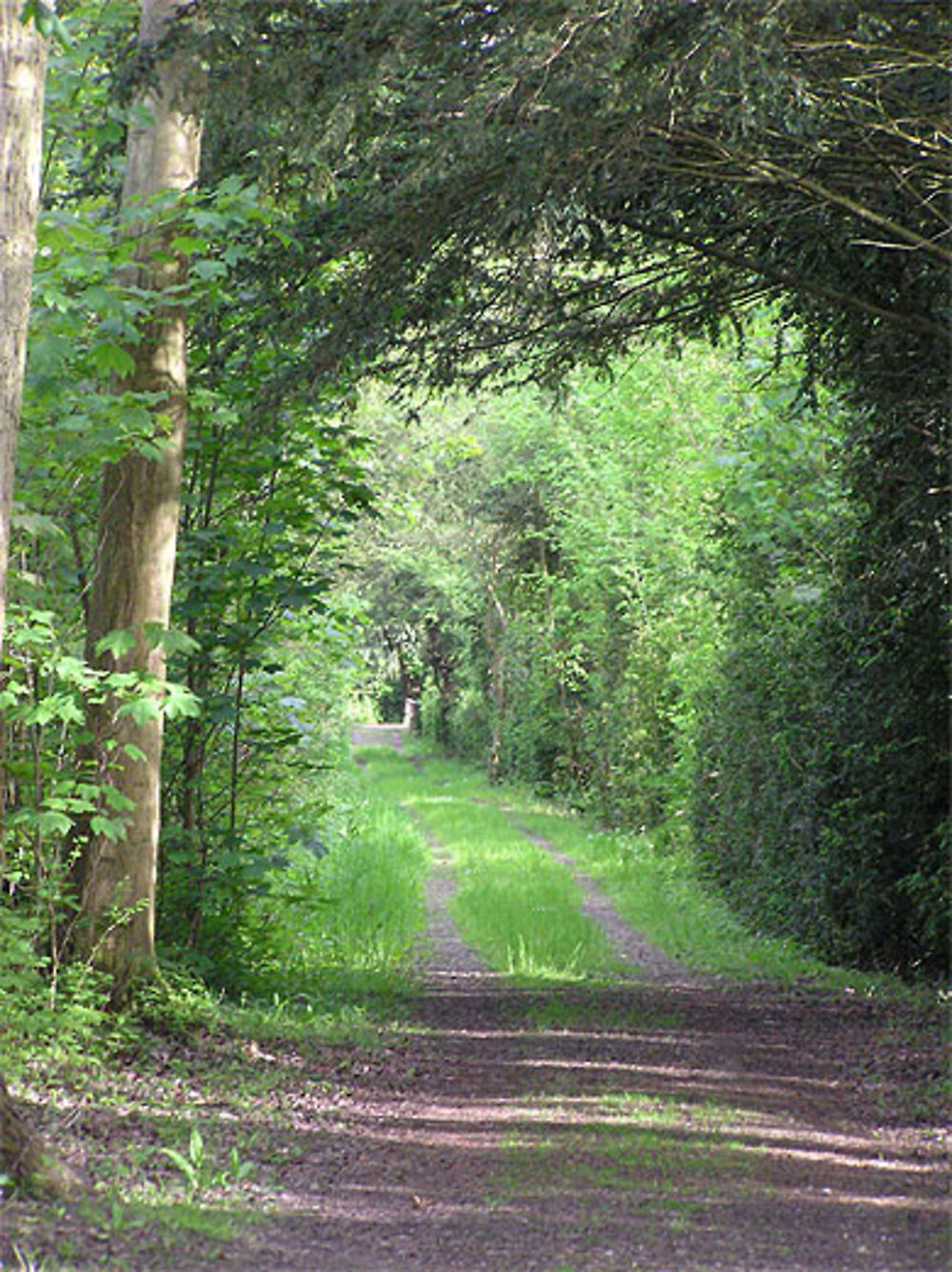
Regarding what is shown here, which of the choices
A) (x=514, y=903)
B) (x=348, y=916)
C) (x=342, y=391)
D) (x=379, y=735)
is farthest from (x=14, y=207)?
(x=379, y=735)

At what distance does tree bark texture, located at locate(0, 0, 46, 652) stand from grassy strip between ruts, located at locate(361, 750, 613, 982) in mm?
7449

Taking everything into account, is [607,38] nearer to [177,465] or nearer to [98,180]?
[177,465]

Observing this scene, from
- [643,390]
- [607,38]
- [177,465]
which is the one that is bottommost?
[177,465]

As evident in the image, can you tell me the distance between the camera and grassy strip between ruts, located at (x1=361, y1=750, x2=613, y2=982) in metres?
12.3

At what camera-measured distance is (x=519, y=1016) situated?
374 inches

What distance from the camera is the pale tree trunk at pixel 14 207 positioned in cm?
496

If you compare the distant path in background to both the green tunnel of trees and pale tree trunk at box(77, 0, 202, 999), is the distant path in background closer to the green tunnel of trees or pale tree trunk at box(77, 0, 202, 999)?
the green tunnel of trees

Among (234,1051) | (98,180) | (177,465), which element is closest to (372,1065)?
(234,1051)

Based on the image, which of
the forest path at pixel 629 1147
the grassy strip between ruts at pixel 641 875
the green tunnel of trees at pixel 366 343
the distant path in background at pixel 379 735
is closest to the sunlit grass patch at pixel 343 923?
the green tunnel of trees at pixel 366 343

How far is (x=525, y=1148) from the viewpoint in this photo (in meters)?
6.10

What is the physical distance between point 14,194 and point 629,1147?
4412mm

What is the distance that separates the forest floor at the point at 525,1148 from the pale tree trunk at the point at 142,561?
0.78 m

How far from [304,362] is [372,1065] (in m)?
3.87

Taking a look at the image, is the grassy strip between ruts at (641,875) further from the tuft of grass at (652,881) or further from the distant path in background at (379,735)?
the distant path in background at (379,735)
